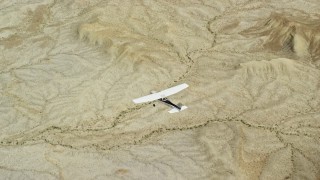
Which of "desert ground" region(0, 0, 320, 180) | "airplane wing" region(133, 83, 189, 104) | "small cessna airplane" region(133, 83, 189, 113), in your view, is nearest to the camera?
"desert ground" region(0, 0, 320, 180)

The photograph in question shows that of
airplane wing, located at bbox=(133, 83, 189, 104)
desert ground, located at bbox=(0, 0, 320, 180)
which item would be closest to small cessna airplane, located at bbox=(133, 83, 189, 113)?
airplane wing, located at bbox=(133, 83, 189, 104)

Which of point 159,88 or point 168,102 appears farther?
point 159,88

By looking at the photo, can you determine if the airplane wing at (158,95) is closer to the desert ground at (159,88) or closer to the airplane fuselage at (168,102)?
the airplane fuselage at (168,102)

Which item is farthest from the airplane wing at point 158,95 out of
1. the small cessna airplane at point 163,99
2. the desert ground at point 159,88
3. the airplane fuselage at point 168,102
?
the desert ground at point 159,88

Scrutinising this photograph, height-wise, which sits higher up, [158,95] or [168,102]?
[158,95]

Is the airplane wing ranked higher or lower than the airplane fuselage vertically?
higher

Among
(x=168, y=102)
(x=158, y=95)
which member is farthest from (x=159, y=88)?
(x=168, y=102)

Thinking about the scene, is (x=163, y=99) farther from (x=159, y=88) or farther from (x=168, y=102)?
(x=159, y=88)

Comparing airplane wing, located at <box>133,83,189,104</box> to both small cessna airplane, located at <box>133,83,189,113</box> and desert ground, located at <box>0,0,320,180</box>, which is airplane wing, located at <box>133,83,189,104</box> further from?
desert ground, located at <box>0,0,320,180</box>

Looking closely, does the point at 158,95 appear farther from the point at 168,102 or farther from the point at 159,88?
the point at 159,88
